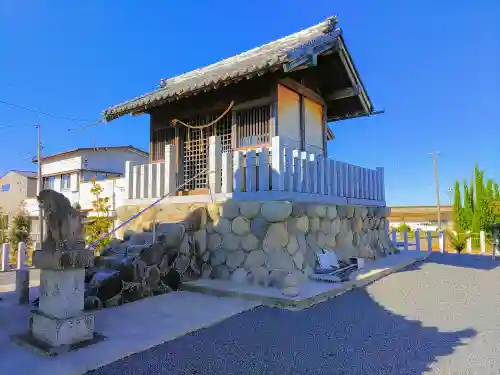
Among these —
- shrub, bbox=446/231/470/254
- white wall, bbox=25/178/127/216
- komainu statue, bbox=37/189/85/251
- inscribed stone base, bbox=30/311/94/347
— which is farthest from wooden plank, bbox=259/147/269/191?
shrub, bbox=446/231/470/254

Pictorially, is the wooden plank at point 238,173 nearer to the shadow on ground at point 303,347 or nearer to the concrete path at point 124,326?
the concrete path at point 124,326

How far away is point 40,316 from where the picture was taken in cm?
372

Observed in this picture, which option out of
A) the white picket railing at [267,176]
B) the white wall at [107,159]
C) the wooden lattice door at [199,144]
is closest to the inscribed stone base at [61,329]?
the white picket railing at [267,176]

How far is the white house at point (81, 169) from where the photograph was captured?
22.6 metres

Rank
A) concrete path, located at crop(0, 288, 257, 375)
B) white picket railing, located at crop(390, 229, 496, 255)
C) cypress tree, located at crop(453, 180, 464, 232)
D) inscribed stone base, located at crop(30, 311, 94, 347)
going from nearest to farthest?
1. concrete path, located at crop(0, 288, 257, 375)
2. inscribed stone base, located at crop(30, 311, 94, 347)
3. white picket railing, located at crop(390, 229, 496, 255)
4. cypress tree, located at crop(453, 180, 464, 232)

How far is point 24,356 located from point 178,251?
3.19m

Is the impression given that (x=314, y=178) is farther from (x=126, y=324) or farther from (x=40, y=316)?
(x=40, y=316)

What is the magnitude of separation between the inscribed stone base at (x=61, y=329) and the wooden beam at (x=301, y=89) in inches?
238

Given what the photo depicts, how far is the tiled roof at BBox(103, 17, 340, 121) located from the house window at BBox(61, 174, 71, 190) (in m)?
14.9

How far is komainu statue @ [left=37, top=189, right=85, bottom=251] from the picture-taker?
3740 millimetres

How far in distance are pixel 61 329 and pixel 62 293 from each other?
0.35 m

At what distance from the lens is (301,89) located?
8.64 meters

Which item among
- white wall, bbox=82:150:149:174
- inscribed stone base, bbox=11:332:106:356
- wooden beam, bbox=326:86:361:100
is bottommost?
inscribed stone base, bbox=11:332:106:356

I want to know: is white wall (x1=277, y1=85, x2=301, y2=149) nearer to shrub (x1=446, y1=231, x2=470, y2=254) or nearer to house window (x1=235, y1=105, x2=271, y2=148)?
house window (x1=235, y1=105, x2=271, y2=148)
